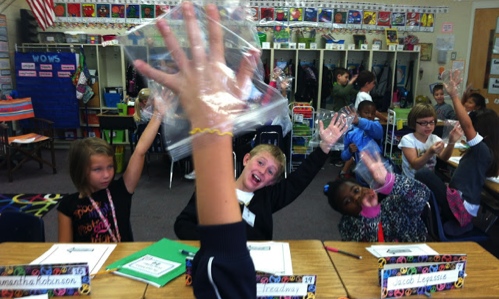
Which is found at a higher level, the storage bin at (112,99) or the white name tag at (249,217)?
the storage bin at (112,99)

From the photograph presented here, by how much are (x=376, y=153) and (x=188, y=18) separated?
1.49m

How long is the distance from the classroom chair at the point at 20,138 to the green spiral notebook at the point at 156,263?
4018 millimetres

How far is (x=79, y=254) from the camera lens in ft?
5.08

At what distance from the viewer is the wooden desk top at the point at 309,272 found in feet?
4.24

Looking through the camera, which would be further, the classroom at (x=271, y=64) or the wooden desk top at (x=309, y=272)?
the classroom at (x=271, y=64)

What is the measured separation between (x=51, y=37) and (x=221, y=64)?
7.06 meters

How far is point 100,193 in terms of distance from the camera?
1.90 metres

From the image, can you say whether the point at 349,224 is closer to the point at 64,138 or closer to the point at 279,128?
the point at 279,128

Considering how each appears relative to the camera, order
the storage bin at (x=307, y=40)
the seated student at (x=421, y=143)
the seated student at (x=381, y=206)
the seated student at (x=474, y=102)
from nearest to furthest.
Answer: the seated student at (x=381, y=206) < the seated student at (x=421, y=143) < the seated student at (x=474, y=102) < the storage bin at (x=307, y=40)

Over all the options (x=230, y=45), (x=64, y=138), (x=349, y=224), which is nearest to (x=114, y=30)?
(x=64, y=138)

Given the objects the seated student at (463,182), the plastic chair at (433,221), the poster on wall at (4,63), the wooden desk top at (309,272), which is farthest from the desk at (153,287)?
the poster on wall at (4,63)

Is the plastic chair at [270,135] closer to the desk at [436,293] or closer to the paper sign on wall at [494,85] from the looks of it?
the desk at [436,293]

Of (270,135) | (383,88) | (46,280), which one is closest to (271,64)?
(383,88)

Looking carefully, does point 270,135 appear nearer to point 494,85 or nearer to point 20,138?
point 20,138
